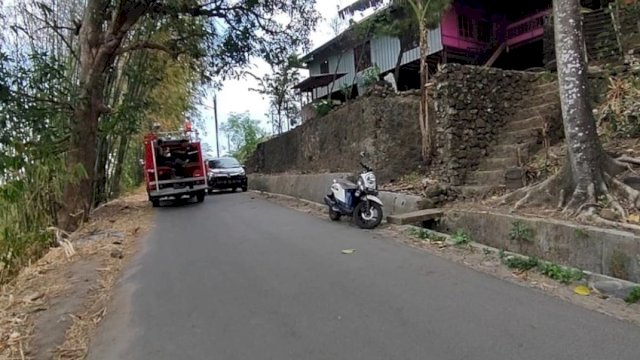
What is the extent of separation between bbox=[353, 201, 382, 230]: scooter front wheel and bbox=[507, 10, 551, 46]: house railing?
11.8m

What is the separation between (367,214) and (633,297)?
5455mm

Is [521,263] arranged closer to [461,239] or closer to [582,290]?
[582,290]

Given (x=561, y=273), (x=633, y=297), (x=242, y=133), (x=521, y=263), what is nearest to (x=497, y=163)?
(x=521, y=263)

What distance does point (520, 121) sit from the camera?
1088 centimetres

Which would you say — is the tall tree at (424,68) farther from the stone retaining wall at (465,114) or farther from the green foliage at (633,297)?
the green foliage at (633,297)

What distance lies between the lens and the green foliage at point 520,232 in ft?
22.5

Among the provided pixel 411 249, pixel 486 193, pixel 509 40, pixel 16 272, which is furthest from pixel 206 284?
pixel 509 40

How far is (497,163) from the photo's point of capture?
10219mm

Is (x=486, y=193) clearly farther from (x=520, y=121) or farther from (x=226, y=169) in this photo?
(x=226, y=169)

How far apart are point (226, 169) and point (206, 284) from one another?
58.2 ft

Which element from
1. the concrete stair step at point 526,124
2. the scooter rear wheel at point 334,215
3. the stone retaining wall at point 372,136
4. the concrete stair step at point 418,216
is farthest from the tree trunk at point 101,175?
the concrete stair step at point 526,124

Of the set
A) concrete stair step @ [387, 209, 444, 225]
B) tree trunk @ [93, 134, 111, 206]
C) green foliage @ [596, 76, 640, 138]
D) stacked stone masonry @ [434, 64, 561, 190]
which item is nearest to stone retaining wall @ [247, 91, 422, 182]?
stacked stone masonry @ [434, 64, 561, 190]

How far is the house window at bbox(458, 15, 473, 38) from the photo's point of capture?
20.0 metres

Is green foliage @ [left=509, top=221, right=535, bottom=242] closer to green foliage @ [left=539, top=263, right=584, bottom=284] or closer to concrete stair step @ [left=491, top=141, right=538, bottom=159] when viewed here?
green foliage @ [left=539, top=263, right=584, bottom=284]
